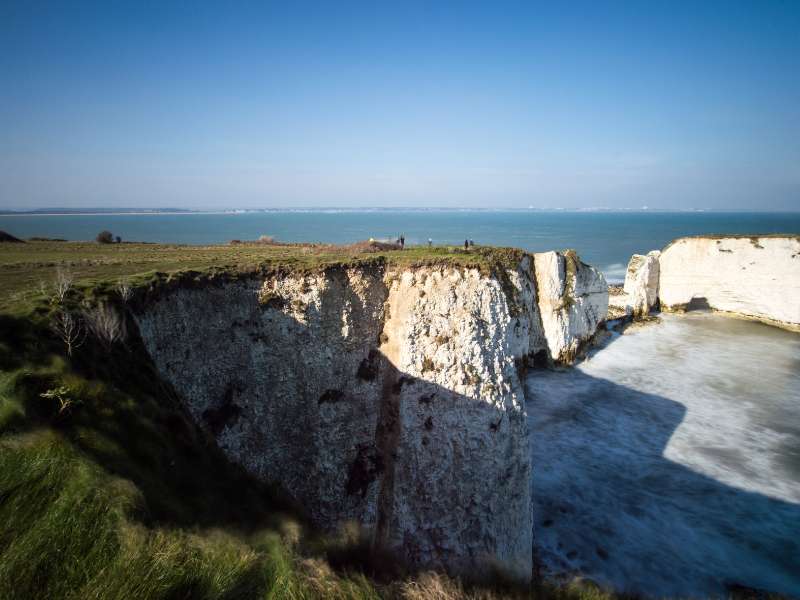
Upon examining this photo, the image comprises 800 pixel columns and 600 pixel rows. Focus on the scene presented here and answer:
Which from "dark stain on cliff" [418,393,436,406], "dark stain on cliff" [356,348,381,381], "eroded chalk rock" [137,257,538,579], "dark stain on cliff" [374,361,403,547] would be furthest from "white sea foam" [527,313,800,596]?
"dark stain on cliff" [356,348,381,381]

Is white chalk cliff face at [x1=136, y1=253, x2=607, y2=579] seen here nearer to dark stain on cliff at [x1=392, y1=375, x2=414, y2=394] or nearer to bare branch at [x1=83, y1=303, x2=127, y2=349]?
dark stain on cliff at [x1=392, y1=375, x2=414, y2=394]

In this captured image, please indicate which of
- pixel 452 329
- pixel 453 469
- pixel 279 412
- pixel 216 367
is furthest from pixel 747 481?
pixel 216 367

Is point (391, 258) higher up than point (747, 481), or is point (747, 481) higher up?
point (391, 258)

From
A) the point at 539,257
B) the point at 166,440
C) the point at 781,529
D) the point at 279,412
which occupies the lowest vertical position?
the point at 781,529

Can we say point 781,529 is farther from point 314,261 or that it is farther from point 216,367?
point 216,367

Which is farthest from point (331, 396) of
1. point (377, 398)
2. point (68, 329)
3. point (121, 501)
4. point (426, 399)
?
point (121, 501)

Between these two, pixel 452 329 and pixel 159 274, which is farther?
pixel 452 329

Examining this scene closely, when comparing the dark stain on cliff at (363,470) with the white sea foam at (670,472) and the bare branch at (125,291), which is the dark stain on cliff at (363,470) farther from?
the bare branch at (125,291)
